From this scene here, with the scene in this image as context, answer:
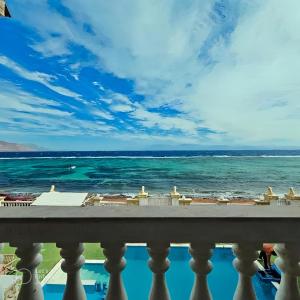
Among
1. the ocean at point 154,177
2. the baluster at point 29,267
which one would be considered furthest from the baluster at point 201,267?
the ocean at point 154,177

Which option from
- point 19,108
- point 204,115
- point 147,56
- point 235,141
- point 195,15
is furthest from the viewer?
point 235,141

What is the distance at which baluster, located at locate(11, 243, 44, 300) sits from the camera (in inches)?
23.3

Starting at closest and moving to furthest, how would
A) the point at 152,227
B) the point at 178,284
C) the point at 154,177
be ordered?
the point at 152,227 → the point at 178,284 → the point at 154,177

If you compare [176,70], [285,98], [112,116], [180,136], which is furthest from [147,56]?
[285,98]

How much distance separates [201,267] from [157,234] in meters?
0.13

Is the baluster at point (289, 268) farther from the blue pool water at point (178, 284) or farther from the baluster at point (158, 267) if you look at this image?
the baluster at point (158, 267)

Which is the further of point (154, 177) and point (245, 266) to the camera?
point (154, 177)

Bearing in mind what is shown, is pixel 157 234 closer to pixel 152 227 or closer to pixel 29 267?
pixel 152 227

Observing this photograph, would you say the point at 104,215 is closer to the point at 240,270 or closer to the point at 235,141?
the point at 240,270

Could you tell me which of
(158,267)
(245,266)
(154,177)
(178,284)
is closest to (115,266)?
(158,267)

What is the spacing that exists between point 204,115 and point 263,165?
809 cm

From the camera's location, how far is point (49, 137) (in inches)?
1132

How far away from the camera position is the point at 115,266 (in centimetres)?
61

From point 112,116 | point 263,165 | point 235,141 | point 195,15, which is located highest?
point 195,15
